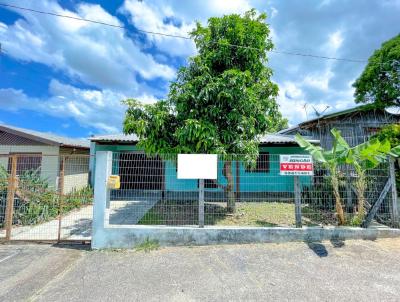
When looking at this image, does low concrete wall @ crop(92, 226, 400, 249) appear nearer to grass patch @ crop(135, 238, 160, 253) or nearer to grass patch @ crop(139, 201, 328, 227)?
grass patch @ crop(135, 238, 160, 253)

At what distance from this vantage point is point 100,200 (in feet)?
17.1

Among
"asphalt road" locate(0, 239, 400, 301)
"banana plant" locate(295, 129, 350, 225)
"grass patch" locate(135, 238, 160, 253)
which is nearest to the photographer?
"asphalt road" locate(0, 239, 400, 301)

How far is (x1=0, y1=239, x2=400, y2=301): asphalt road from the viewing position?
3.45 metres

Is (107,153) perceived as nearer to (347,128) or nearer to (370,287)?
(370,287)

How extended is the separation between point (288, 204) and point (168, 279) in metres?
6.15

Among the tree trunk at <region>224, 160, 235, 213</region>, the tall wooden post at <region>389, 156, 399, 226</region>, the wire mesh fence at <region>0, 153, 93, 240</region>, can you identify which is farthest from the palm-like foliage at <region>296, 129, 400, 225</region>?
the wire mesh fence at <region>0, 153, 93, 240</region>

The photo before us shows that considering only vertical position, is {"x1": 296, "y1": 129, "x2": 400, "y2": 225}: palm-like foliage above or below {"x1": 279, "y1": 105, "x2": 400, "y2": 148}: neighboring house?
below

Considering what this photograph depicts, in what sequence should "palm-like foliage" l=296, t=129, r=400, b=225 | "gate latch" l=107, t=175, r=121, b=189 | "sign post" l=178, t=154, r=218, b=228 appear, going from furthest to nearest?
1. "palm-like foliage" l=296, t=129, r=400, b=225
2. "sign post" l=178, t=154, r=218, b=228
3. "gate latch" l=107, t=175, r=121, b=189

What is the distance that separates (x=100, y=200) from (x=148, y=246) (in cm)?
143

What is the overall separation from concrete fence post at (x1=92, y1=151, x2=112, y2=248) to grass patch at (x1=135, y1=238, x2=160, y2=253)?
32.4 inches

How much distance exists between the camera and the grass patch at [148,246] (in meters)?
5.12

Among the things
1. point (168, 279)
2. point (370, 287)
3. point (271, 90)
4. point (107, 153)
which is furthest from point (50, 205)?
point (370, 287)

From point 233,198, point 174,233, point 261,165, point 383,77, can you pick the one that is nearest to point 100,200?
point 174,233

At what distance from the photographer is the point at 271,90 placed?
7.82 metres
